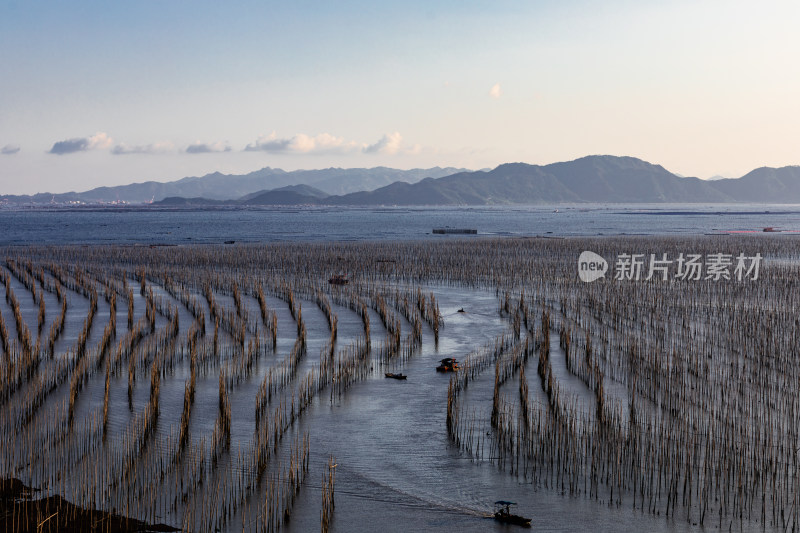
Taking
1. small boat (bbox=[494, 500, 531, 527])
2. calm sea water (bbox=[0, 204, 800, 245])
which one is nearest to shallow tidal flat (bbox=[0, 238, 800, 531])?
small boat (bbox=[494, 500, 531, 527])

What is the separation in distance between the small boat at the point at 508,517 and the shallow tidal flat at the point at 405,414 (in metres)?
0.17

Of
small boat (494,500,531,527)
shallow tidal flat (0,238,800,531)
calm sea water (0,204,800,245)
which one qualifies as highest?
calm sea water (0,204,800,245)

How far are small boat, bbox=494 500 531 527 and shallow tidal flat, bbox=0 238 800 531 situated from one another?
0.55 feet

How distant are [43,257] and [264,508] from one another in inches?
1470

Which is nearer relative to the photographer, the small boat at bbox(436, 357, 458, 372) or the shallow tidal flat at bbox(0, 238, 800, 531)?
the shallow tidal flat at bbox(0, 238, 800, 531)

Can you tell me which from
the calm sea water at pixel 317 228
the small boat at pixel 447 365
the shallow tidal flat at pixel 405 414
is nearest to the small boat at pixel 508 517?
the shallow tidal flat at pixel 405 414

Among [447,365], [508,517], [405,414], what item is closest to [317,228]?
[447,365]

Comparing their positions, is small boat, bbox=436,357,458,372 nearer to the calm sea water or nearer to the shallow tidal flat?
the shallow tidal flat

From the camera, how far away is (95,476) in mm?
7465

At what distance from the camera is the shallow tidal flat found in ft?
24.0

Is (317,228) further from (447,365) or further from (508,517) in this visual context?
(508,517)

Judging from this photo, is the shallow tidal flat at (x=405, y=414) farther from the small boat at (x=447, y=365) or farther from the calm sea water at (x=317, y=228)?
the calm sea water at (x=317, y=228)

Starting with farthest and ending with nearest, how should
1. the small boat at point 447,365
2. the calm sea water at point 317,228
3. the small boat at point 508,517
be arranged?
the calm sea water at point 317,228, the small boat at point 447,365, the small boat at point 508,517

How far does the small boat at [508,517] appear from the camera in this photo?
7039 mm
